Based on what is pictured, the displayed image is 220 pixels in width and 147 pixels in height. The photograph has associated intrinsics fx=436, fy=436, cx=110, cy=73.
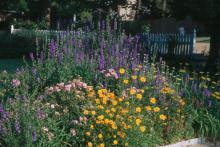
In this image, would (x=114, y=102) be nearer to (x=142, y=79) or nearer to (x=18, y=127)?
(x=142, y=79)

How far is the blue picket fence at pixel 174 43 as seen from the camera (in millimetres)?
17531

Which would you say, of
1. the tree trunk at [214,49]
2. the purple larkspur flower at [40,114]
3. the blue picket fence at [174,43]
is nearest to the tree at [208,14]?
the tree trunk at [214,49]

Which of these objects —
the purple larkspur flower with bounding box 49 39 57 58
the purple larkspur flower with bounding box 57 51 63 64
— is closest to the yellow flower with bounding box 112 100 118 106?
the purple larkspur flower with bounding box 57 51 63 64

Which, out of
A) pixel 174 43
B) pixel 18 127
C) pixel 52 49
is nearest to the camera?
pixel 18 127

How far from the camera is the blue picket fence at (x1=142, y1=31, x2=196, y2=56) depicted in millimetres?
17531

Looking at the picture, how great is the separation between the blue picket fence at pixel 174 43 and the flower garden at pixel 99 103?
33.5 ft

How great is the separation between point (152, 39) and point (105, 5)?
348cm

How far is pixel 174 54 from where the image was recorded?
17.5 metres

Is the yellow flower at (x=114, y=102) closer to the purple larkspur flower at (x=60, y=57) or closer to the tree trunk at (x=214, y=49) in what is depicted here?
the purple larkspur flower at (x=60, y=57)

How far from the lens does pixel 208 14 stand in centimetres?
1145

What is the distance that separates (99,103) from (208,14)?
6.94 m

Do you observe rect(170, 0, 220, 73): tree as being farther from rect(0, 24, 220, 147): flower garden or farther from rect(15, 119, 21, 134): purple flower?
rect(15, 119, 21, 134): purple flower

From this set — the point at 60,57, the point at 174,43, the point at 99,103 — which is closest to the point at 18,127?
the point at 99,103

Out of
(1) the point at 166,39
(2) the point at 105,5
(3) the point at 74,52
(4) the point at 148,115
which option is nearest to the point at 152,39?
(1) the point at 166,39
